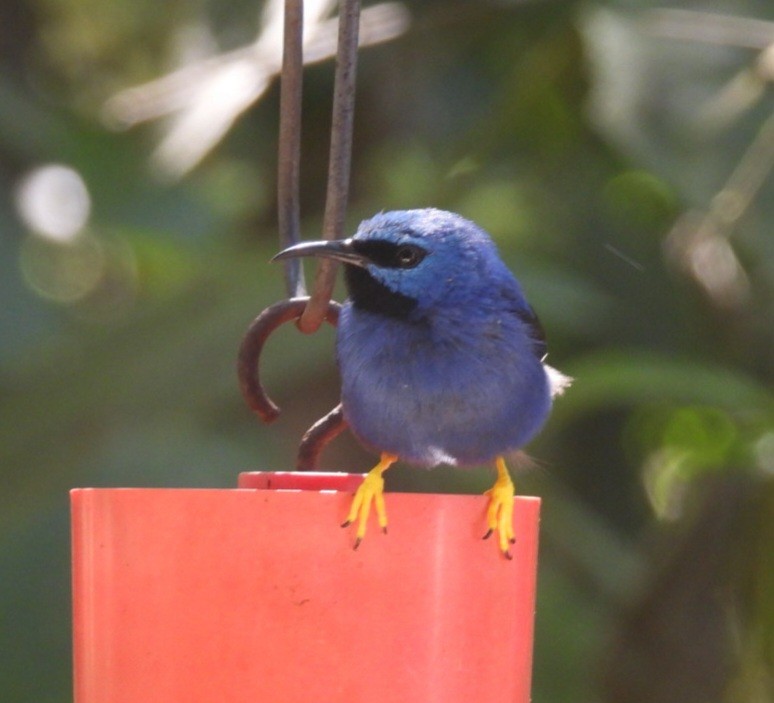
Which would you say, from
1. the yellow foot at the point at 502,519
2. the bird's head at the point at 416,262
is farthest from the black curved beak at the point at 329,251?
the yellow foot at the point at 502,519

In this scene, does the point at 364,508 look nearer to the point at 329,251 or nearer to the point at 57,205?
the point at 329,251

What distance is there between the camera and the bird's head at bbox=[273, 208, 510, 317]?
296cm

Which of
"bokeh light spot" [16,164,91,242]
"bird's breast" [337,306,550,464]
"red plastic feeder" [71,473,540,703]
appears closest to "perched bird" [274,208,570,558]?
"bird's breast" [337,306,550,464]

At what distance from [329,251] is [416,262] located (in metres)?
0.32

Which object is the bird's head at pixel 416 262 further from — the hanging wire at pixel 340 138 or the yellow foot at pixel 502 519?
the yellow foot at pixel 502 519

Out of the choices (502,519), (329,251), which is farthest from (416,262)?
(502,519)

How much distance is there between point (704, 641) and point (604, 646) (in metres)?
0.39

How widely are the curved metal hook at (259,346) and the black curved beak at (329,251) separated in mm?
100

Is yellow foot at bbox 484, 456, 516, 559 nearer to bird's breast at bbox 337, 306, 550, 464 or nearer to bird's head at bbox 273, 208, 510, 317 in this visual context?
bird's breast at bbox 337, 306, 550, 464

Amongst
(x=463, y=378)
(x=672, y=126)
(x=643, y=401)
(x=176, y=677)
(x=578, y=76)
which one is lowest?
(x=176, y=677)

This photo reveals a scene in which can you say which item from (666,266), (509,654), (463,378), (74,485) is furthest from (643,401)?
(509,654)

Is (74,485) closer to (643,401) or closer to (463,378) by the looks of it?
(643,401)

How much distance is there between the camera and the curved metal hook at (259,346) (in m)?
2.79

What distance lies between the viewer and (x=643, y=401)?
5.50 metres
